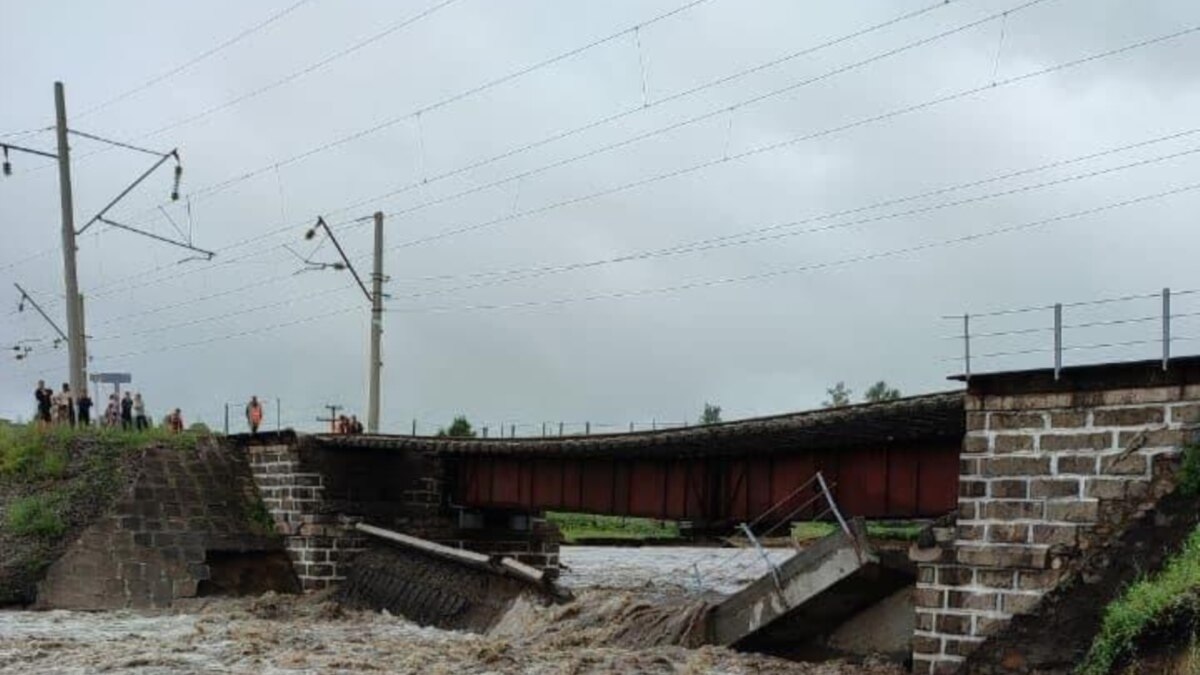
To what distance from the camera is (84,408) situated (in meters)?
38.0

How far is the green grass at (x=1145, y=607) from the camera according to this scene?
12273 millimetres

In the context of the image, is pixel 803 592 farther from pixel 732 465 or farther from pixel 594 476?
pixel 594 476

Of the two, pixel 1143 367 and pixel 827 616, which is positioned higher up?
pixel 1143 367

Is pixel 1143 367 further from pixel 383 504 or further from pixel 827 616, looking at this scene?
pixel 383 504

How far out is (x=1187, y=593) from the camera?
39.9ft

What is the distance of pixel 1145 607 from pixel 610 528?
58355 millimetres

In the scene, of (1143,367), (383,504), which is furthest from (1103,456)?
(383,504)

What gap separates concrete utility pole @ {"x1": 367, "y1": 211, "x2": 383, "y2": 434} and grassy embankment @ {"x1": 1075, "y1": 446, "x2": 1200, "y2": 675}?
2500 cm

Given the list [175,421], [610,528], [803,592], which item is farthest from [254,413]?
[610,528]

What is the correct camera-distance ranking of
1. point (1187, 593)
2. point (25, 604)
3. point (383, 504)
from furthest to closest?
point (383, 504) → point (25, 604) → point (1187, 593)

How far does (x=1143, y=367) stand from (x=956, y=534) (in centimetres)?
286

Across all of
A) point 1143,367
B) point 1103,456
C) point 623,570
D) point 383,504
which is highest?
point 1143,367

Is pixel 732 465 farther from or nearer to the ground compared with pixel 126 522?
farther from the ground

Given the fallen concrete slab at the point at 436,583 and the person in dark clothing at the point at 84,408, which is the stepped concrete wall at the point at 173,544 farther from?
the person in dark clothing at the point at 84,408
